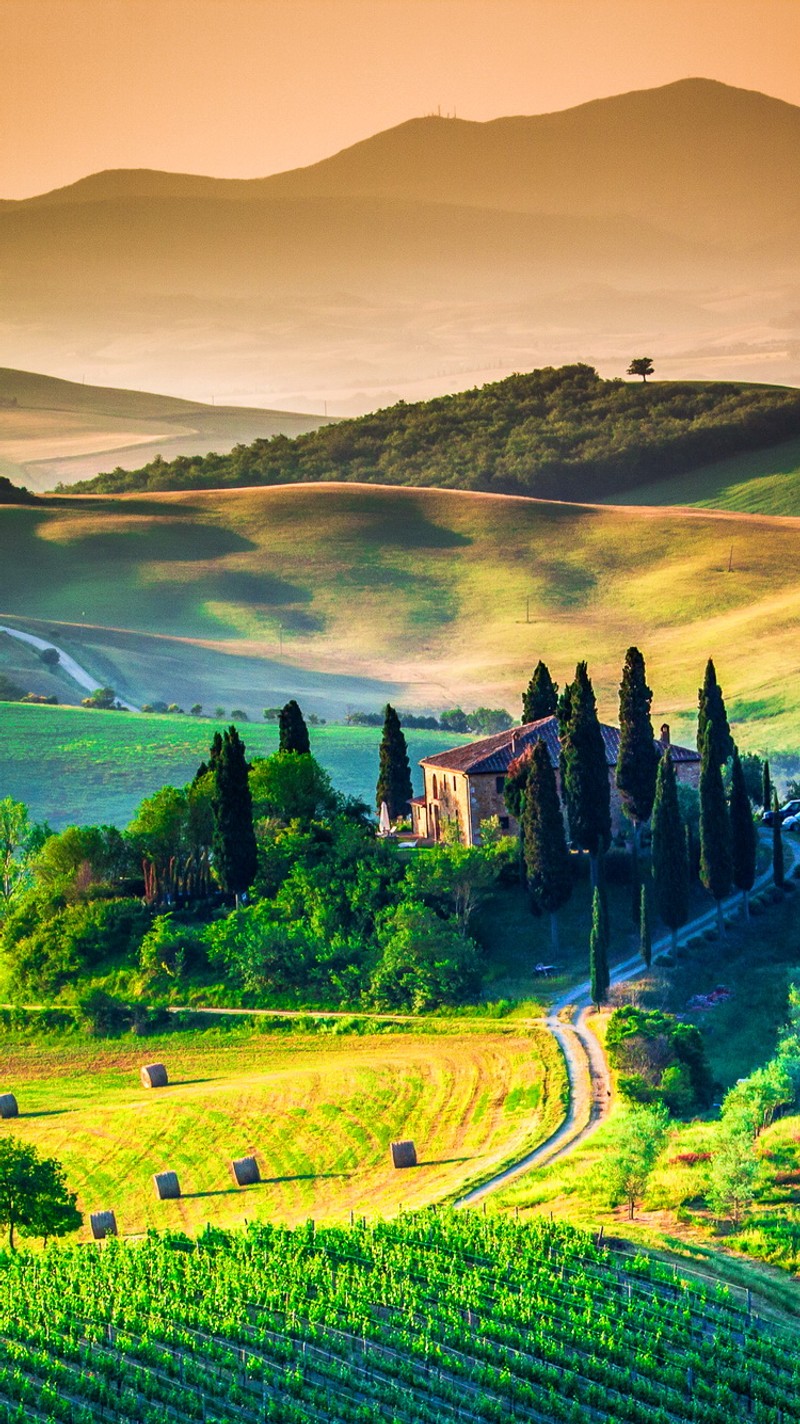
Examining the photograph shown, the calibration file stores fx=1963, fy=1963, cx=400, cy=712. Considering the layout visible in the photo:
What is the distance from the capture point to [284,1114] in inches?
2324

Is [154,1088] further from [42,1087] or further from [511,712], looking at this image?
[511,712]

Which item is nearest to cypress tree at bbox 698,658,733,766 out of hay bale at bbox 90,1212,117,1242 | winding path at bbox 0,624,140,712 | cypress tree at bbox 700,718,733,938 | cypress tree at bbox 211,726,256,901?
cypress tree at bbox 700,718,733,938

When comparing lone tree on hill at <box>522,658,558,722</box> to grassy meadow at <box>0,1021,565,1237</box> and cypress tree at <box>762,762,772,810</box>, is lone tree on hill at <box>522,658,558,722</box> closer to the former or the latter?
cypress tree at <box>762,762,772,810</box>

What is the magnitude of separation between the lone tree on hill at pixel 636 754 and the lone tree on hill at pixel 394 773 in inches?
553

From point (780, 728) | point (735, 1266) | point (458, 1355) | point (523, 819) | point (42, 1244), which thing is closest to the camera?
point (458, 1355)

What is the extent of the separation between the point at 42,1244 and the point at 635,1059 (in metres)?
18.1

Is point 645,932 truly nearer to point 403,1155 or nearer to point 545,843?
point 545,843

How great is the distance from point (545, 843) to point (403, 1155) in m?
18.4

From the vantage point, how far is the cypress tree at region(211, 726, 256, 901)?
7469 centimetres

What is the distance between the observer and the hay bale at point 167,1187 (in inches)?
2126

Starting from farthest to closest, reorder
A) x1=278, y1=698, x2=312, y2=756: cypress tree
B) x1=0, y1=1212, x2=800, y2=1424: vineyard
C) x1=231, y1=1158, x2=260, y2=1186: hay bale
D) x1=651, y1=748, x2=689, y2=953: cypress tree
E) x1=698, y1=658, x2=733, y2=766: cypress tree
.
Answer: x1=278, y1=698, x2=312, y2=756: cypress tree < x1=698, y1=658, x2=733, y2=766: cypress tree < x1=651, y1=748, x2=689, y2=953: cypress tree < x1=231, y1=1158, x2=260, y2=1186: hay bale < x1=0, y1=1212, x2=800, y2=1424: vineyard

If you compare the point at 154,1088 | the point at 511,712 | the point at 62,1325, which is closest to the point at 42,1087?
the point at 154,1088

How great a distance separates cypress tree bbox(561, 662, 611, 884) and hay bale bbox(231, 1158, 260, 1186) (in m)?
22.7

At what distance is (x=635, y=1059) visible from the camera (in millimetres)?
57906
